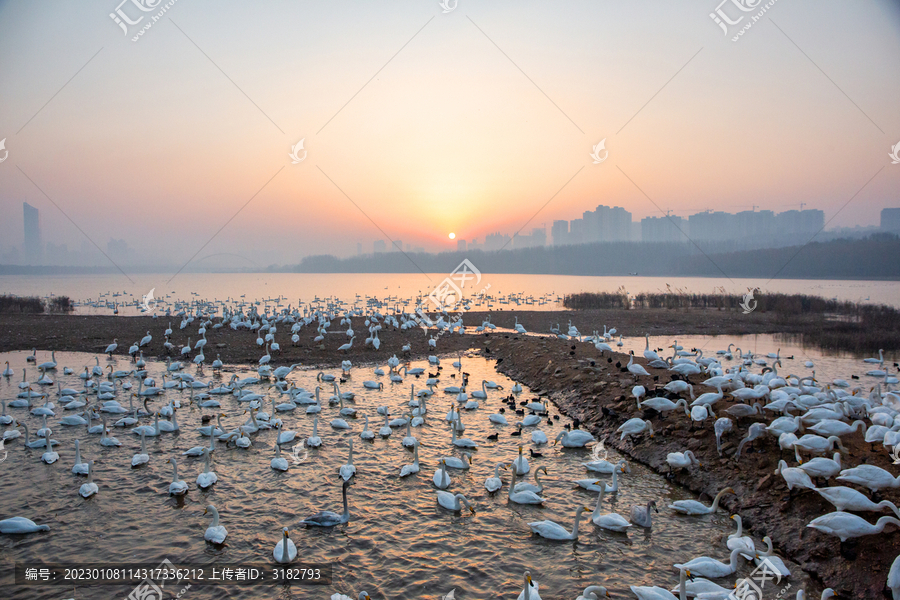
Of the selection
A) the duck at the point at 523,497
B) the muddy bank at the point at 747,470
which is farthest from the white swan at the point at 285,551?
the muddy bank at the point at 747,470

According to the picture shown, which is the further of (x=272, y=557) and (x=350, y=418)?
(x=350, y=418)

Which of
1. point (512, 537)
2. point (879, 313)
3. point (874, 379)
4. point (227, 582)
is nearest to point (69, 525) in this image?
point (227, 582)

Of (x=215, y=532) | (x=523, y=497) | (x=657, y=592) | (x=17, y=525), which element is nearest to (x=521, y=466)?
(x=523, y=497)

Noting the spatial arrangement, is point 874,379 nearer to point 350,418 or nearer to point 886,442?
point 886,442

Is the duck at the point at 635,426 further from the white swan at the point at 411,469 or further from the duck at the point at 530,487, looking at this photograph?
the white swan at the point at 411,469

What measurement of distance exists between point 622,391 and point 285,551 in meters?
9.48

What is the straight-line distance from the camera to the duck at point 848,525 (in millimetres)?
5785

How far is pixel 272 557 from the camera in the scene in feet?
21.6

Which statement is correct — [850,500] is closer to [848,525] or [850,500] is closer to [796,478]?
[848,525]

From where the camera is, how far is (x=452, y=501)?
790cm

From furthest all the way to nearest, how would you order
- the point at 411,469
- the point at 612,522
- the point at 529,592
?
the point at 411,469 < the point at 612,522 < the point at 529,592

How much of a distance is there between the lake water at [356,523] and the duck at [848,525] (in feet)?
3.87

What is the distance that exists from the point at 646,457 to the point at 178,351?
20.7 metres

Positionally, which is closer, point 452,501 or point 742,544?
point 742,544
